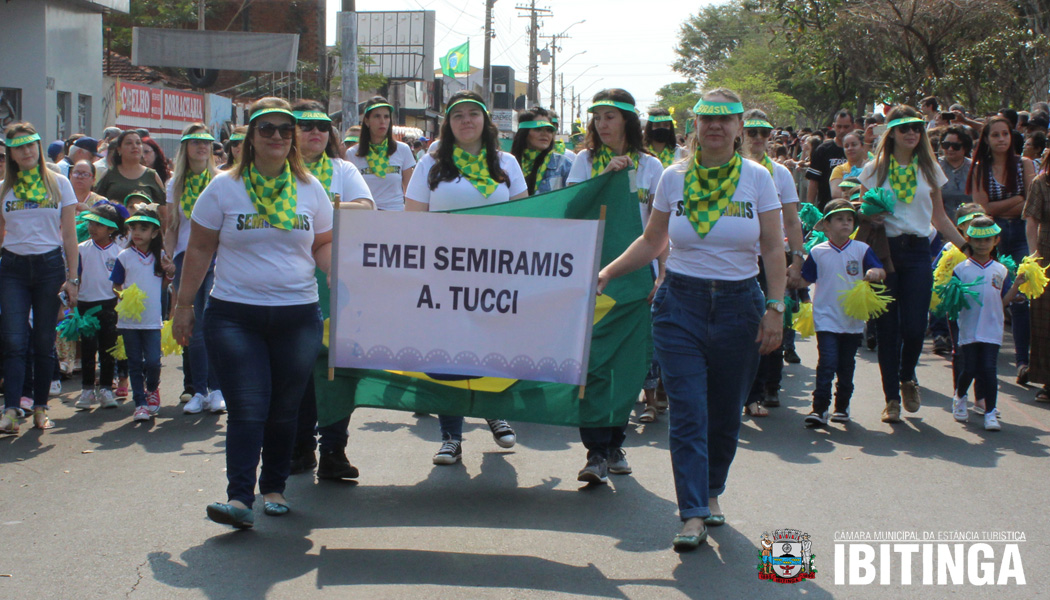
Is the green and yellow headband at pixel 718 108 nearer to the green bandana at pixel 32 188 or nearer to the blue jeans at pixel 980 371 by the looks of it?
the blue jeans at pixel 980 371

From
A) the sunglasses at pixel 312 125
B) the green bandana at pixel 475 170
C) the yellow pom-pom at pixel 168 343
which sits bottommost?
the yellow pom-pom at pixel 168 343

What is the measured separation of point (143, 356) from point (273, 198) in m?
3.74

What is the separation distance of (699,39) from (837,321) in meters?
77.4

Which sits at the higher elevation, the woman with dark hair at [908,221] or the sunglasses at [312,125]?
the sunglasses at [312,125]

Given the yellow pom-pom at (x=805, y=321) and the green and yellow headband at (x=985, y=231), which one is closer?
the green and yellow headband at (x=985, y=231)

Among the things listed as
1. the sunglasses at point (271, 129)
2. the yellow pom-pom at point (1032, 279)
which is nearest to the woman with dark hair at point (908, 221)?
the yellow pom-pom at point (1032, 279)

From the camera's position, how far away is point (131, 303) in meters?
8.27

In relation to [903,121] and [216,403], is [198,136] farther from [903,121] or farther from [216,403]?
[903,121]

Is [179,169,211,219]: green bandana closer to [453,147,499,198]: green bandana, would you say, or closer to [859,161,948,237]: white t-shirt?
[453,147,499,198]: green bandana

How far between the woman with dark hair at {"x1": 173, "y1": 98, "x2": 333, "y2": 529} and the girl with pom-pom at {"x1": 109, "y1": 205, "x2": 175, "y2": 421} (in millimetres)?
3123

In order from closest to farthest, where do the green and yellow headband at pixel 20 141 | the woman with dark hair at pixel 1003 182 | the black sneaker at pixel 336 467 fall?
the black sneaker at pixel 336 467
the green and yellow headband at pixel 20 141
the woman with dark hair at pixel 1003 182

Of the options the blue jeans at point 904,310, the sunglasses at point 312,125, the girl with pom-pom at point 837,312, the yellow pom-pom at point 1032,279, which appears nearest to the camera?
the sunglasses at point 312,125

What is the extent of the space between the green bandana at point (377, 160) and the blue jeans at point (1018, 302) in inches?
212

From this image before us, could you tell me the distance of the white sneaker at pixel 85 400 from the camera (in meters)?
8.62
